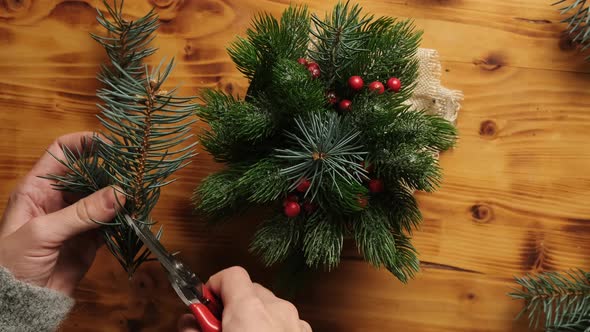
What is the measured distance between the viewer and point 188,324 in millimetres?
697

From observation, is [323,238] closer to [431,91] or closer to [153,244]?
[153,244]

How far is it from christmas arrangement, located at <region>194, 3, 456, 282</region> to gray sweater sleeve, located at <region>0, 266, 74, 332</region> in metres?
0.25

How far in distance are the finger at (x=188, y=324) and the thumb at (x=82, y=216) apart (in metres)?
0.17

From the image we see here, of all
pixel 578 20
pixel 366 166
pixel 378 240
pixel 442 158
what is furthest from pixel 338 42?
pixel 578 20

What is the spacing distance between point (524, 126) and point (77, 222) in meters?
0.74

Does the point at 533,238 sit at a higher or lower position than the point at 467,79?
lower

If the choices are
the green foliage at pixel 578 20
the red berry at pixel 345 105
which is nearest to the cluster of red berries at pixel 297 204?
the red berry at pixel 345 105

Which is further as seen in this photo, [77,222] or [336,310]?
[336,310]

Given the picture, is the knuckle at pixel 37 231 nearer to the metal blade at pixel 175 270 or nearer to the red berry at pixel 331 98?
the metal blade at pixel 175 270

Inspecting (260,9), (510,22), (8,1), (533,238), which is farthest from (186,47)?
(533,238)

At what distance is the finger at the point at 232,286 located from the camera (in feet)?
2.23

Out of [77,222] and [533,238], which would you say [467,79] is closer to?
[533,238]

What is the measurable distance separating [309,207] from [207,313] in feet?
0.63

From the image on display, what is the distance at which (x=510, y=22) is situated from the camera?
2.99 feet
